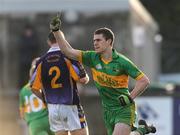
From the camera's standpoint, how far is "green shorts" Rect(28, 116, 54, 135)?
15.1 m

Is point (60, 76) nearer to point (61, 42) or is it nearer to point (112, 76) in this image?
point (61, 42)

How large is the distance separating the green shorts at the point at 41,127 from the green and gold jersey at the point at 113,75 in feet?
8.70

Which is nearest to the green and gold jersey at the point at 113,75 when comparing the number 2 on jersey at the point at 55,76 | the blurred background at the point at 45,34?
the number 2 on jersey at the point at 55,76

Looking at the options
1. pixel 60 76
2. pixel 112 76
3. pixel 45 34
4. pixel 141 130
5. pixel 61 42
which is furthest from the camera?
pixel 45 34

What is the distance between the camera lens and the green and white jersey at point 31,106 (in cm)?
1532

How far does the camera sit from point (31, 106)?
51.2ft

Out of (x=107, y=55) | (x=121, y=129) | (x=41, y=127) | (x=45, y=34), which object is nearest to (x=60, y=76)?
(x=107, y=55)

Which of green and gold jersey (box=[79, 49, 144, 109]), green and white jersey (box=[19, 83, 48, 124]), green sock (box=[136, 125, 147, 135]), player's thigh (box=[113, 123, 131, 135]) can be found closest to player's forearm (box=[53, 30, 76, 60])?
green and gold jersey (box=[79, 49, 144, 109])

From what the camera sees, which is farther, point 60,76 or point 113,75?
point 60,76

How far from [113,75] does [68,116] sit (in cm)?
145

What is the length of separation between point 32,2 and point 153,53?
8328mm

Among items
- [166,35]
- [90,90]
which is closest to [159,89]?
[90,90]

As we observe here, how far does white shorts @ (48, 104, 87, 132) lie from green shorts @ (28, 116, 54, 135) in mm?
1401

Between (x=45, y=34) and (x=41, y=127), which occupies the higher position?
(x=45, y=34)
